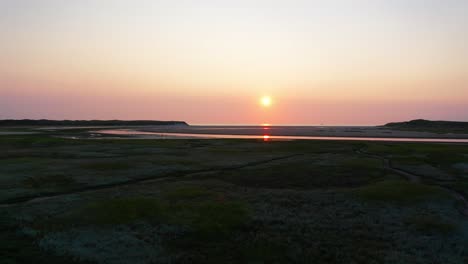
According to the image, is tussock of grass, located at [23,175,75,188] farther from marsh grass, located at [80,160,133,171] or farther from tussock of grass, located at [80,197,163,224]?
tussock of grass, located at [80,197,163,224]

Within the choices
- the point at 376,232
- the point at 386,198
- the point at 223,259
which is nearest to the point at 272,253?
the point at 223,259

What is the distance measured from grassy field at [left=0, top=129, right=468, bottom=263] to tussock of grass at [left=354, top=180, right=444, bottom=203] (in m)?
0.08

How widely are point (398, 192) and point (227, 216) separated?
15.0m

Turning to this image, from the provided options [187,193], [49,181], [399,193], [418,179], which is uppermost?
[418,179]

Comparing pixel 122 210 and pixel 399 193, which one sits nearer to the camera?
pixel 122 210

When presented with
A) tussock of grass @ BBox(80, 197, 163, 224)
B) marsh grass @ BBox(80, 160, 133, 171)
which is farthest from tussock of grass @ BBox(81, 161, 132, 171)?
tussock of grass @ BBox(80, 197, 163, 224)

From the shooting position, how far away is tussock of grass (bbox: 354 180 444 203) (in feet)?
89.9

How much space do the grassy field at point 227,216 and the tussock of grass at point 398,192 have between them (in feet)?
0.27

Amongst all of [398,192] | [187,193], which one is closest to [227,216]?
[187,193]

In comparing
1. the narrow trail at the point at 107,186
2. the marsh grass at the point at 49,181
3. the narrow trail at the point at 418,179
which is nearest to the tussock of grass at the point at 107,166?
the marsh grass at the point at 49,181

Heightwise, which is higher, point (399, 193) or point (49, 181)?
point (399, 193)

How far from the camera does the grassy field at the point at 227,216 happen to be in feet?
55.9

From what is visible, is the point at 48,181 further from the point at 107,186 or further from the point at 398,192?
the point at 398,192

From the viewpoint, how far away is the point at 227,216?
2239 centimetres
